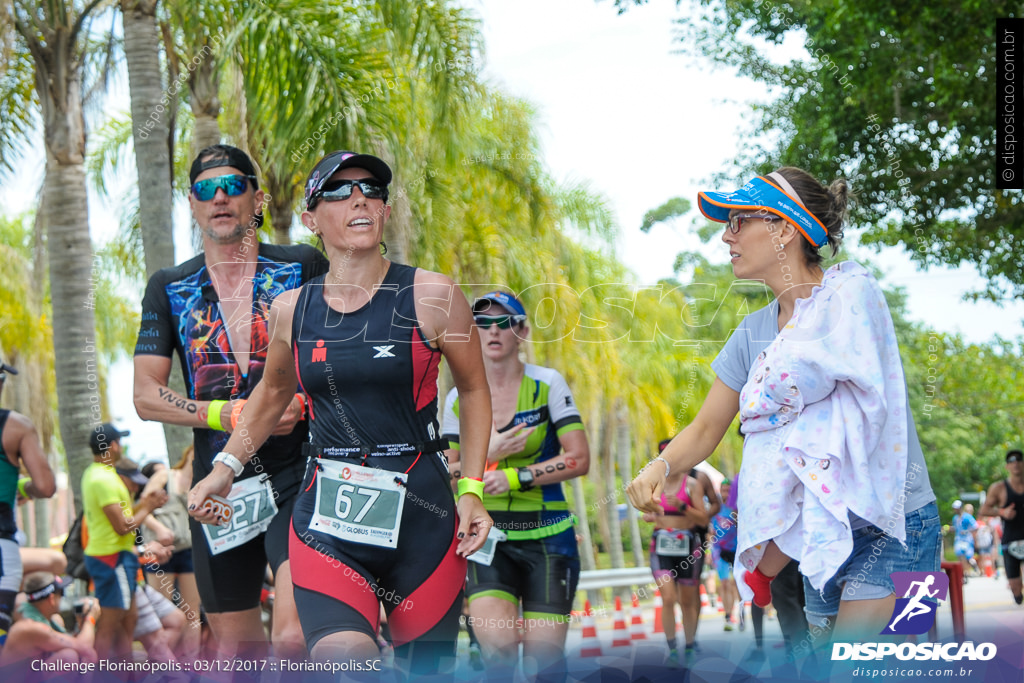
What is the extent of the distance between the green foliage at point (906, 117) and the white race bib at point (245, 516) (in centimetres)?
798

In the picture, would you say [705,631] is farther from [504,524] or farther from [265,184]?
[504,524]

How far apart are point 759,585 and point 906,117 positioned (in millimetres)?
9189

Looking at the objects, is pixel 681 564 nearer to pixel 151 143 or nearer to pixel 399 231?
pixel 399 231

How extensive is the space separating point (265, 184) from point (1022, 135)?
25.8 ft

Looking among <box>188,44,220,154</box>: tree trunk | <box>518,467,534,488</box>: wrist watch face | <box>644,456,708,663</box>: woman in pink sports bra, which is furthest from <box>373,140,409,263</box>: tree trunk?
<box>518,467,534,488</box>: wrist watch face

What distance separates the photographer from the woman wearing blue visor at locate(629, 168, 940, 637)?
10.3 ft

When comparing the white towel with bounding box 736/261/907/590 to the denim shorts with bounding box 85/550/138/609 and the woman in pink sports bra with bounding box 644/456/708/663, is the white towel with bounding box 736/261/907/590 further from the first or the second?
the woman in pink sports bra with bounding box 644/456/708/663

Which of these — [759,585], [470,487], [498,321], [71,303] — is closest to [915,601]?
[759,585]

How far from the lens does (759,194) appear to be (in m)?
3.40

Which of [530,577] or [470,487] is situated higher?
[470,487]

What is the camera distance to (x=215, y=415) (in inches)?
165

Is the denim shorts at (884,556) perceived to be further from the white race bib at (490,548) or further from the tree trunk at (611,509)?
the tree trunk at (611,509)

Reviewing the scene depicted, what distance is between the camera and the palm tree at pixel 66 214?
395 inches

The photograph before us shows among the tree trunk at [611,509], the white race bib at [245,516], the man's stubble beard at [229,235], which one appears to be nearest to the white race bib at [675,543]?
the white race bib at [245,516]
